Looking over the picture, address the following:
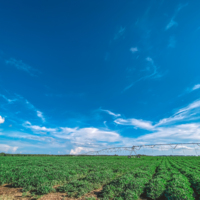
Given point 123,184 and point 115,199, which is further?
point 123,184

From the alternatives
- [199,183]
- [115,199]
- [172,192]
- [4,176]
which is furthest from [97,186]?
[4,176]

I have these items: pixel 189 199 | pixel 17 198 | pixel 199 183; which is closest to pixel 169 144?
pixel 199 183

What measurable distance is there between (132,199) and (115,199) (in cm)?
153

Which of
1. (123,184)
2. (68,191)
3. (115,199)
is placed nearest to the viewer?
(115,199)

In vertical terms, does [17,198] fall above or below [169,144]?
below

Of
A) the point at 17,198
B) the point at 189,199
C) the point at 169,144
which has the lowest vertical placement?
the point at 17,198

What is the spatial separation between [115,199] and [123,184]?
11.1ft

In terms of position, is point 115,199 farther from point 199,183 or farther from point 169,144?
point 169,144

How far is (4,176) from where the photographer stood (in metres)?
16.8

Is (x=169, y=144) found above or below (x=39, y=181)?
above

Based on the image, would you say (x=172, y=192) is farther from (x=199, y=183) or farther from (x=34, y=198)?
(x=34, y=198)

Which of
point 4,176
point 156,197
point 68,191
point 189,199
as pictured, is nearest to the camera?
point 189,199

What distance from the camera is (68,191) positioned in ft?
39.6

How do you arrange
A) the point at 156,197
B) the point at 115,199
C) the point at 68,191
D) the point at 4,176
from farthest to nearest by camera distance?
the point at 4,176 → the point at 68,191 → the point at 156,197 → the point at 115,199
